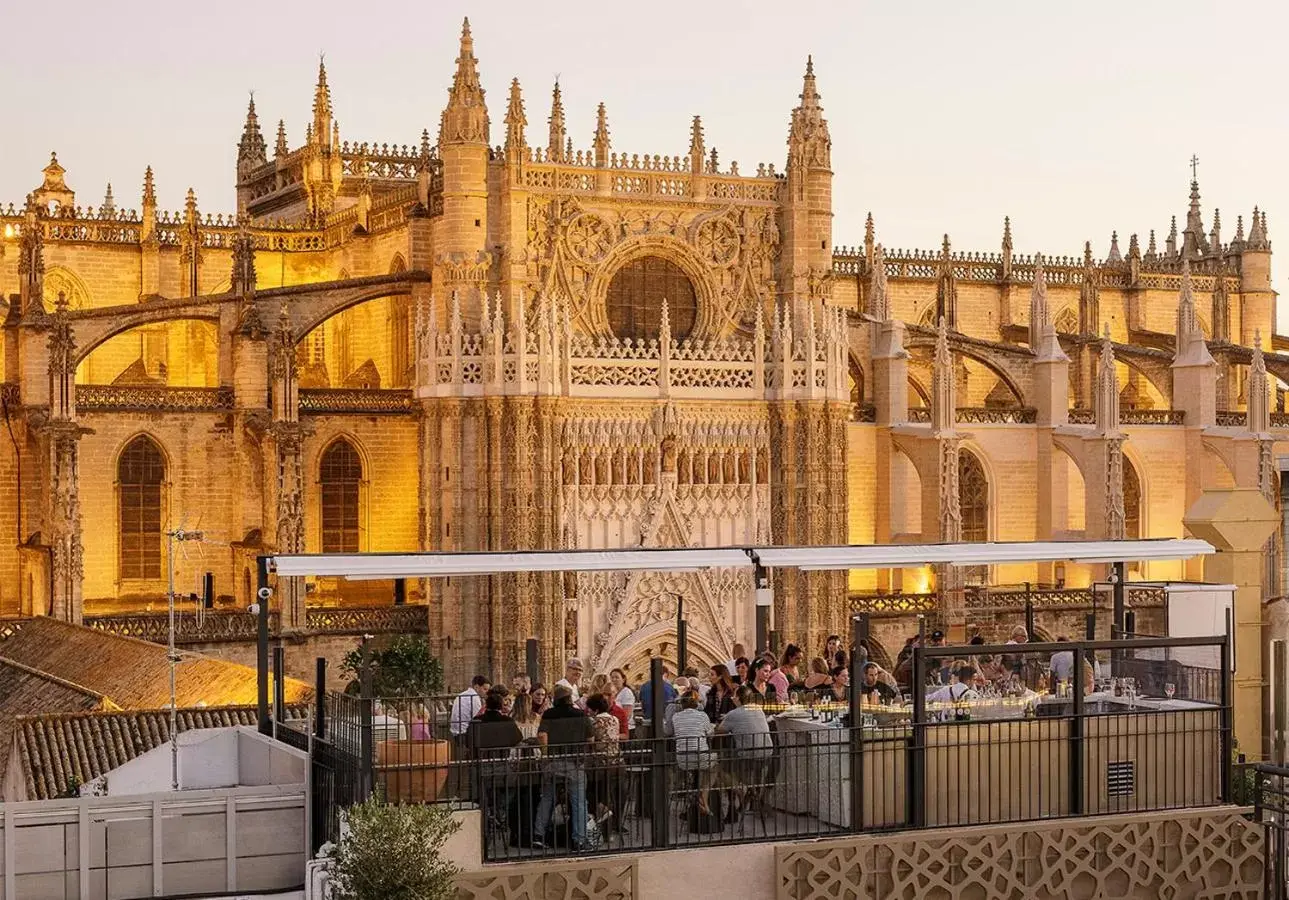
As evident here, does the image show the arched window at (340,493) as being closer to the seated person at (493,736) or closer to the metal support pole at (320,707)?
the metal support pole at (320,707)

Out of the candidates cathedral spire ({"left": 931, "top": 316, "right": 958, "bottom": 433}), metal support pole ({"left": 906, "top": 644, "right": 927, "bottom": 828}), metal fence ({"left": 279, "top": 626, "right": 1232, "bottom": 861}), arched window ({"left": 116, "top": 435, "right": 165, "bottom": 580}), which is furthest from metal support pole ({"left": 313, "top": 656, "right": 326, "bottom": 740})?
cathedral spire ({"left": 931, "top": 316, "right": 958, "bottom": 433})

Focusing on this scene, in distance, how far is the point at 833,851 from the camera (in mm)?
18734

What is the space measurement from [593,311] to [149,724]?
16.5 m

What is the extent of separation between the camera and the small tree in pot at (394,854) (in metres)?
16.6

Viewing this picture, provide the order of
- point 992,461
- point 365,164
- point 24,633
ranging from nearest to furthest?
point 24,633, point 992,461, point 365,164

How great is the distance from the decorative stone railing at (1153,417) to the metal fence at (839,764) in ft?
Result: 107

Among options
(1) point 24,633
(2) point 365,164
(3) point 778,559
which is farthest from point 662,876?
(2) point 365,164

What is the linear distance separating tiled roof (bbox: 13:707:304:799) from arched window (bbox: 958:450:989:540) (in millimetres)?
25111

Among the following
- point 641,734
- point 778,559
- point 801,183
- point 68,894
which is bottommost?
point 68,894

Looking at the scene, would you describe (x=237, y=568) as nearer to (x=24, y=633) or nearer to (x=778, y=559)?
(x=24, y=633)

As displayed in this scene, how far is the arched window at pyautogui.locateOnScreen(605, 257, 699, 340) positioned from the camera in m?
44.6

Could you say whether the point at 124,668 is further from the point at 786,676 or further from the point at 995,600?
the point at 995,600

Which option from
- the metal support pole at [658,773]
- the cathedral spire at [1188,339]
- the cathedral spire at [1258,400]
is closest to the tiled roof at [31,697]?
the metal support pole at [658,773]

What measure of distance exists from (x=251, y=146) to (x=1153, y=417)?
27.1 metres
